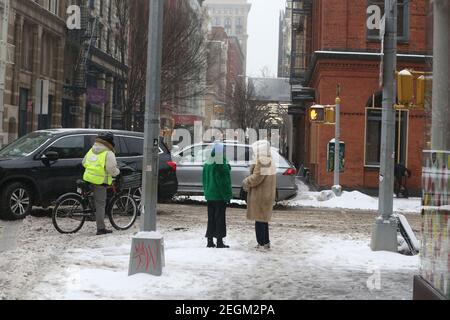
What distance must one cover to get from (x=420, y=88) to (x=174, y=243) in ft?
15.0

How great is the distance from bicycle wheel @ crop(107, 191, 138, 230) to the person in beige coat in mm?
2831

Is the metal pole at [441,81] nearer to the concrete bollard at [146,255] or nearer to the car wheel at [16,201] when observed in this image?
the concrete bollard at [146,255]

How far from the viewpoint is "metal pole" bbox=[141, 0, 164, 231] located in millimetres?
7074

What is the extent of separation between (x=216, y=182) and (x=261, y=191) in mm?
739

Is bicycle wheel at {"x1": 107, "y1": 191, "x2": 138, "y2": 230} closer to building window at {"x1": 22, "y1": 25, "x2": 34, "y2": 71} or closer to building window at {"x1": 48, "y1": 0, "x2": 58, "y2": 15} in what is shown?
building window at {"x1": 22, "y1": 25, "x2": 34, "y2": 71}

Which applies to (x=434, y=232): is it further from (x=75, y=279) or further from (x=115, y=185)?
(x=115, y=185)

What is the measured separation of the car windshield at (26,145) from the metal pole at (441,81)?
Result: 824cm

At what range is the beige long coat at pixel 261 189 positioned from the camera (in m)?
9.16

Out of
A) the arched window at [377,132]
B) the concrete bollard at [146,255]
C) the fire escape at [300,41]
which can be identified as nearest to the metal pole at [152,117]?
the concrete bollard at [146,255]

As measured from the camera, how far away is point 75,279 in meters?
6.72

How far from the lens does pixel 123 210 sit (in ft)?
36.8

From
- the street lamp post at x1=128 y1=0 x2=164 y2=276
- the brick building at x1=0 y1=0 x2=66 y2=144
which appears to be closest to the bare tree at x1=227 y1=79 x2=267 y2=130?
the brick building at x1=0 y1=0 x2=66 y2=144

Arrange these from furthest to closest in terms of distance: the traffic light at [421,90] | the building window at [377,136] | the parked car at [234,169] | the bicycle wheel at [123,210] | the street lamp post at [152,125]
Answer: the building window at [377,136]
the parked car at [234,169]
the bicycle wheel at [123,210]
the traffic light at [421,90]
the street lamp post at [152,125]
